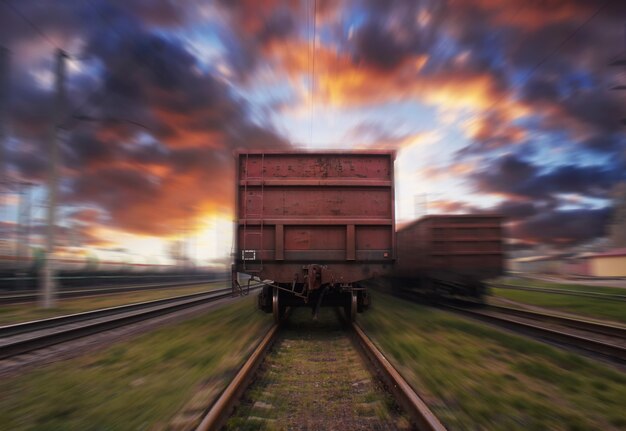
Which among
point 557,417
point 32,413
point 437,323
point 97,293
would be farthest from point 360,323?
point 97,293

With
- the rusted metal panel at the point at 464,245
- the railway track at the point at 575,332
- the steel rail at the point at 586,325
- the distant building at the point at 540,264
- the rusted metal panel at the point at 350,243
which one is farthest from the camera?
the distant building at the point at 540,264

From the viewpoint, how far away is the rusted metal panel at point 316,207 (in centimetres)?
822

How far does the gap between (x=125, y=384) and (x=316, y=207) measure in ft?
16.2

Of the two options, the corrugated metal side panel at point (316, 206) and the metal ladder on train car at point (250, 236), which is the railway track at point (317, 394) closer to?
the metal ladder on train car at point (250, 236)

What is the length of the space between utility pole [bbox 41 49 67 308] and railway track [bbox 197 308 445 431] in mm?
11874

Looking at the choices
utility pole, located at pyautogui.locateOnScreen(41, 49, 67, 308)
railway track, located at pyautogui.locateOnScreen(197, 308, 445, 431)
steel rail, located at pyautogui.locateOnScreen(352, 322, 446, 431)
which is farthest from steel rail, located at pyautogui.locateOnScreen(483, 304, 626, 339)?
utility pole, located at pyautogui.locateOnScreen(41, 49, 67, 308)

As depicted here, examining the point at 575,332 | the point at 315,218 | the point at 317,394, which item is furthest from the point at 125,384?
the point at 575,332

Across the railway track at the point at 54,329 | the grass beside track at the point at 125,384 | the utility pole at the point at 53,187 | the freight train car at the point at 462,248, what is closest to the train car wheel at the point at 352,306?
the grass beside track at the point at 125,384

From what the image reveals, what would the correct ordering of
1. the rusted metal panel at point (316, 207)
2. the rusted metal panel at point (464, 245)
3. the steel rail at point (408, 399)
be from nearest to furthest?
the steel rail at point (408, 399)
the rusted metal panel at point (316, 207)
the rusted metal panel at point (464, 245)

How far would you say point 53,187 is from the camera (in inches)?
597

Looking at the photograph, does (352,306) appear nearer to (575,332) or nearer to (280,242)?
(280,242)

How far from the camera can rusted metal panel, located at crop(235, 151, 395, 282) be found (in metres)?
8.22

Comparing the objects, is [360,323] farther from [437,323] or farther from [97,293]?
[97,293]

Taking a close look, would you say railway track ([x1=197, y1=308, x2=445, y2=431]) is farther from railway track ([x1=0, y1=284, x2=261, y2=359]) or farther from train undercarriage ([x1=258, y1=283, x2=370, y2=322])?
railway track ([x1=0, y1=284, x2=261, y2=359])
